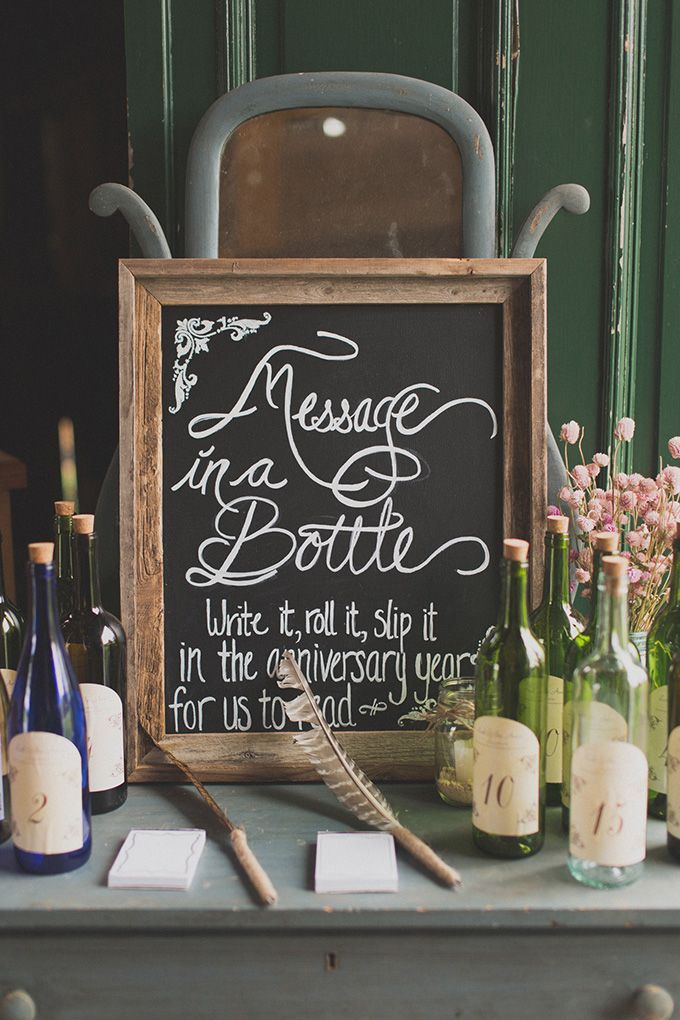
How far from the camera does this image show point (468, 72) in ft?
4.35

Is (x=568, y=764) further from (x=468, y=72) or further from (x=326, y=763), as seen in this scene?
(x=468, y=72)

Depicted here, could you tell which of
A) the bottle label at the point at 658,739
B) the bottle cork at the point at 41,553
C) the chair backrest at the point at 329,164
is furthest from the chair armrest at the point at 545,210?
the bottle cork at the point at 41,553

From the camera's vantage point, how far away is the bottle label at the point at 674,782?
3.17 feet

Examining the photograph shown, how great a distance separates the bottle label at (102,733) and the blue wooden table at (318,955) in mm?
166

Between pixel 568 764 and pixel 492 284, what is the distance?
2.06 feet

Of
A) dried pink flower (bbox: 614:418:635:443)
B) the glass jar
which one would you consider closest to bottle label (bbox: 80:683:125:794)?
the glass jar

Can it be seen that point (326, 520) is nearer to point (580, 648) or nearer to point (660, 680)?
point (580, 648)

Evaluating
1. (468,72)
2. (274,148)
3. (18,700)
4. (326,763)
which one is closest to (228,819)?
(326,763)

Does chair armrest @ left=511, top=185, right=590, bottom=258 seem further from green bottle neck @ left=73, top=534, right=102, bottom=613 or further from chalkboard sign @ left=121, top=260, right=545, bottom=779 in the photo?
green bottle neck @ left=73, top=534, right=102, bottom=613

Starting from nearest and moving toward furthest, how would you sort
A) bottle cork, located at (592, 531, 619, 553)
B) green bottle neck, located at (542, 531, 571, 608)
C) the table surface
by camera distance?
the table surface → bottle cork, located at (592, 531, 619, 553) → green bottle neck, located at (542, 531, 571, 608)

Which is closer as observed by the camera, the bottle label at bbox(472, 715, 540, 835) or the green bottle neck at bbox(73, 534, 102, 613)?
the bottle label at bbox(472, 715, 540, 835)

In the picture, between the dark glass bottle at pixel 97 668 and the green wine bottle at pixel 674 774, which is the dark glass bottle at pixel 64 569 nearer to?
the dark glass bottle at pixel 97 668

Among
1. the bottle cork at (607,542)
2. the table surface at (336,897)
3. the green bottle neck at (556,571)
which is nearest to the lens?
the table surface at (336,897)

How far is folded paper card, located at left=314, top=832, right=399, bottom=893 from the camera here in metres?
0.93
